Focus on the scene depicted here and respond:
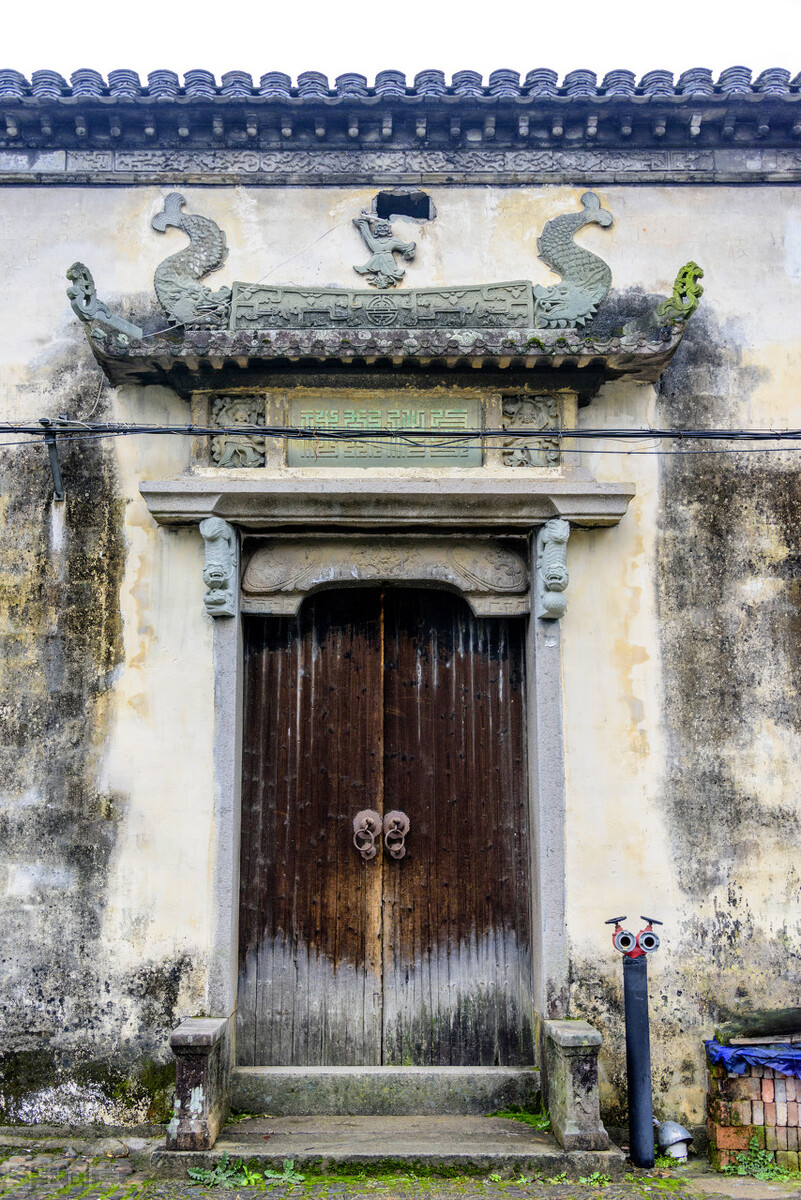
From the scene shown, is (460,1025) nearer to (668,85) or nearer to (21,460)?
(21,460)

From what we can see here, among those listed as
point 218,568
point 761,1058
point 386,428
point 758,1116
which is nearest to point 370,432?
point 386,428

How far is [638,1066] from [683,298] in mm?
4267

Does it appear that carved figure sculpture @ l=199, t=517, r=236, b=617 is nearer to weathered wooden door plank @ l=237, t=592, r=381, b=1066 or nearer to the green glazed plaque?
weathered wooden door plank @ l=237, t=592, r=381, b=1066

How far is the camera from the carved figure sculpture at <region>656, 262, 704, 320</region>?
18.1 feet

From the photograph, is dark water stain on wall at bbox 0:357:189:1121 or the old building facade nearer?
dark water stain on wall at bbox 0:357:189:1121

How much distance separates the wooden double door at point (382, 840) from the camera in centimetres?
571

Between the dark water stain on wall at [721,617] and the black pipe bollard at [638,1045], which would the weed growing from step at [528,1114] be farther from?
the dark water stain on wall at [721,617]

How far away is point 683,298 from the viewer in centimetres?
554

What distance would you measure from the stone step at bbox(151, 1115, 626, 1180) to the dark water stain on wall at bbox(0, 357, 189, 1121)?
748 millimetres

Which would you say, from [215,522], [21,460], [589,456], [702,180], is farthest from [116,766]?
[702,180]

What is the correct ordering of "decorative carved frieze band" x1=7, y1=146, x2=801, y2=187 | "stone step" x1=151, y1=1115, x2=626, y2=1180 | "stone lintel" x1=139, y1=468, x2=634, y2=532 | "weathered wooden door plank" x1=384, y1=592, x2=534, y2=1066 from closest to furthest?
"stone step" x1=151, y1=1115, x2=626, y2=1180 < "stone lintel" x1=139, y1=468, x2=634, y2=532 < "weathered wooden door plank" x1=384, y1=592, x2=534, y2=1066 < "decorative carved frieze band" x1=7, y1=146, x2=801, y2=187

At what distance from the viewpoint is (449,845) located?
231 inches

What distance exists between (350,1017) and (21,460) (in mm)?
4021

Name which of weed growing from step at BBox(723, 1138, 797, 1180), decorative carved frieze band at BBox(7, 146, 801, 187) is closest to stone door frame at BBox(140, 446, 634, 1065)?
weed growing from step at BBox(723, 1138, 797, 1180)
